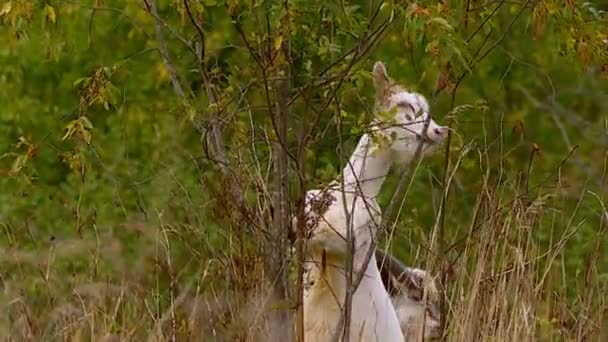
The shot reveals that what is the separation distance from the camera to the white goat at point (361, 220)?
17.9ft

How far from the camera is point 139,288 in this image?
18.7 feet

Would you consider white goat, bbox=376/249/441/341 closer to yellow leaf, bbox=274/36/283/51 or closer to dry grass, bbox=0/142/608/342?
dry grass, bbox=0/142/608/342

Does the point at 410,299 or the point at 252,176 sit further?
the point at 410,299

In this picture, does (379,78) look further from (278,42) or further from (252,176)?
(278,42)

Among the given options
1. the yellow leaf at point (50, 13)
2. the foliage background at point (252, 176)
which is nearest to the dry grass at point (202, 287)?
the foliage background at point (252, 176)

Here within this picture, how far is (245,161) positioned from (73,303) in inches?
30.7

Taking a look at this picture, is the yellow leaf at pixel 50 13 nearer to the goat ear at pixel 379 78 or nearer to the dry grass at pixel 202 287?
the dry grass at pixel 202 287

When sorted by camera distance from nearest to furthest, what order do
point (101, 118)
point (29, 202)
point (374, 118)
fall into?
1. point (374, 118)
2. point (29, 202)
3. point (101, 118)

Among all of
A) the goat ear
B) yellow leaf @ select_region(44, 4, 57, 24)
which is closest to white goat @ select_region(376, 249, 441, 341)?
the goat ear

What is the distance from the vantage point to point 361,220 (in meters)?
5.63

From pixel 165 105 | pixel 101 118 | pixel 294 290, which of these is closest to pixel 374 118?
pixel 294 290

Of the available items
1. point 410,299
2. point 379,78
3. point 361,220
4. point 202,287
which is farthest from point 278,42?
point 410,299

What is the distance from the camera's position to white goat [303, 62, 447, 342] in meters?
5.46

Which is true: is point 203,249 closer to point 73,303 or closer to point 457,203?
point 73,303
